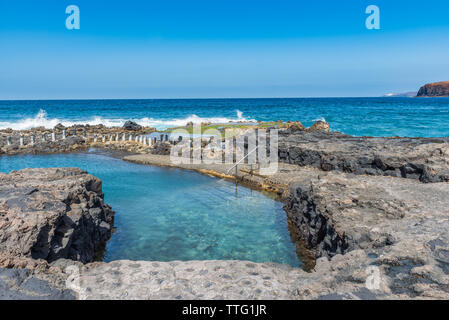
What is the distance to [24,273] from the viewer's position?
16.2 feet

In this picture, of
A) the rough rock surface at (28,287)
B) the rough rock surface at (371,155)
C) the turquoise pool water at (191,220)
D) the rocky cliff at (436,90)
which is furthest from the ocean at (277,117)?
the rocky cliff at (436,90)

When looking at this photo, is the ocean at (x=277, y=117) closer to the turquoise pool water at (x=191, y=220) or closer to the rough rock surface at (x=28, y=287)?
the turquoise pool water at (x=191, y=220)

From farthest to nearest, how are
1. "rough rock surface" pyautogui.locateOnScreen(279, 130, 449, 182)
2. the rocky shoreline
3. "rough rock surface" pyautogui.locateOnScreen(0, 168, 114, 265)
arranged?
"rough rock surface" pyautogui.locateOnScreen(279, 130, 449, 182)
"rough rock surface" pyautogui.locateOnScreen(0, 168, 114, 265)
the rocky shoreline

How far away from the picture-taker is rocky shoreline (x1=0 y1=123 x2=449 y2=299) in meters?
4.73

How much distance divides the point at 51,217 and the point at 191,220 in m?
5.90

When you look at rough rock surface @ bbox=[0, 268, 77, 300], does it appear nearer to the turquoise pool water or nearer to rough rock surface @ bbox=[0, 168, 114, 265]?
rough rock surface @ bbox=[0, 168, 114, 265]

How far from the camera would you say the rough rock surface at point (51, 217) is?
6.17m

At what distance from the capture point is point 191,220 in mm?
12062

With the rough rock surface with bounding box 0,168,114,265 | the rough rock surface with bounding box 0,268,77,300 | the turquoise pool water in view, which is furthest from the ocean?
the rough rock surface with bounding box 0,268,77,300

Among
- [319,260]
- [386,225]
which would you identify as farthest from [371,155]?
[319,260]

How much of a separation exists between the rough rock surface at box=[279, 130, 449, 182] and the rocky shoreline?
675mm
